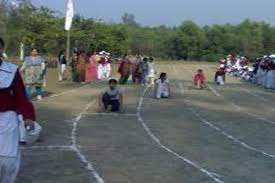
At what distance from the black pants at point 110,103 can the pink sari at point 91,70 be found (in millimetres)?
16276

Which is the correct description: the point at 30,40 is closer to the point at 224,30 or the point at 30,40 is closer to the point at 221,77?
the point at 221,77

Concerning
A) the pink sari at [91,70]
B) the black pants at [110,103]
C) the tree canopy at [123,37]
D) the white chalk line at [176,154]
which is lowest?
the white chalk line at [176,154]

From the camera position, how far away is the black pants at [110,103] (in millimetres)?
18328

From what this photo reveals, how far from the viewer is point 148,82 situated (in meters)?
32.8

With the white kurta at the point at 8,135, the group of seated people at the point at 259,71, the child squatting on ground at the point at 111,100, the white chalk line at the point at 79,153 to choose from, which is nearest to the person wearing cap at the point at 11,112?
the white kurta at the point at 8,135

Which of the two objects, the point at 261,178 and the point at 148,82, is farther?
the point at 148,82

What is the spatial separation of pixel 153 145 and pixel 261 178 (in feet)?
10.4

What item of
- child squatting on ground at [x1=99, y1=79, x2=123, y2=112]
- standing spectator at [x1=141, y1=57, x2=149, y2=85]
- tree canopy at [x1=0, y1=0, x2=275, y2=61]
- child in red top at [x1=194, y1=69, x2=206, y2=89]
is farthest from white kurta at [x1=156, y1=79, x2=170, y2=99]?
tree canopy at [x1=0, y1=0, x2=275, y2=61]

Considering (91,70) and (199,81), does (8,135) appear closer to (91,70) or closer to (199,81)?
(199,81)

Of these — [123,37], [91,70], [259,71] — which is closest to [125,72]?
[91,70]

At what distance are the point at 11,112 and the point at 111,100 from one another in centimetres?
1214

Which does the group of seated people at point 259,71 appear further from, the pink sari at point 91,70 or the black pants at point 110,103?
the black pants at point 110,103

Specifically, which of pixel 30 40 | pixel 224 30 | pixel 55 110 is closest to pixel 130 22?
pixel 224 30

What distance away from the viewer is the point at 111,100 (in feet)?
60.2
